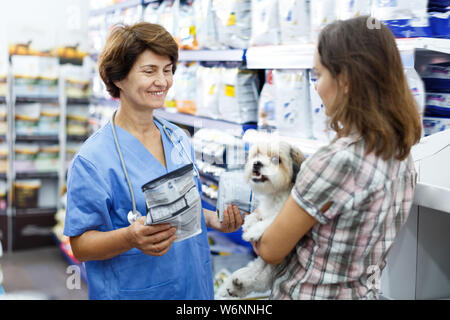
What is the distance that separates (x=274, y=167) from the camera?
116 centimetres

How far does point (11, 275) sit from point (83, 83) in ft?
6.52

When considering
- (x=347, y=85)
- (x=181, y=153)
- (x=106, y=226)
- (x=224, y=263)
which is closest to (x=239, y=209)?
(x=181, y=153)

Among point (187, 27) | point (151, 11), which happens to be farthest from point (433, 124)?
point (151, 11)

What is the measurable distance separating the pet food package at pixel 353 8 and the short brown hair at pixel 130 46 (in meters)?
0.64

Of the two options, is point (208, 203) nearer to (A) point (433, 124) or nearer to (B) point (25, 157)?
(A) point (433, 124)

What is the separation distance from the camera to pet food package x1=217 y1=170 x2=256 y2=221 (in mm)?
1244

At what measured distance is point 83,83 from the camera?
4957 mm

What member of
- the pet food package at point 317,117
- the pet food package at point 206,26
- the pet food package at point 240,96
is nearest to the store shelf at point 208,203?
the pet food package at point 317,117

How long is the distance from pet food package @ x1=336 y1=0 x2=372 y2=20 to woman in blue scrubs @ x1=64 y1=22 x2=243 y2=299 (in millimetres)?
650

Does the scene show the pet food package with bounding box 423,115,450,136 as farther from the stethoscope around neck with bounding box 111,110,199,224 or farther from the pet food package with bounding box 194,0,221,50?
the pet food package with bounding box 194,0,221,50

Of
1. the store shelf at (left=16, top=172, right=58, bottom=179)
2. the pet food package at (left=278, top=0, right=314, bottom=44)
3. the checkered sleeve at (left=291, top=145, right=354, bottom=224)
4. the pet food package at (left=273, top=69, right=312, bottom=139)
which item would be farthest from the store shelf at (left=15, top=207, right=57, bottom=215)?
the checkered sleeve at (left=291, top=145, right=354, bottom=224)

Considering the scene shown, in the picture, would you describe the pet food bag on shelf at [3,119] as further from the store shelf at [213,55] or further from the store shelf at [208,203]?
the store shelf at [208,203]

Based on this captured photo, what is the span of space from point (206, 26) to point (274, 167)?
157 centimetres
